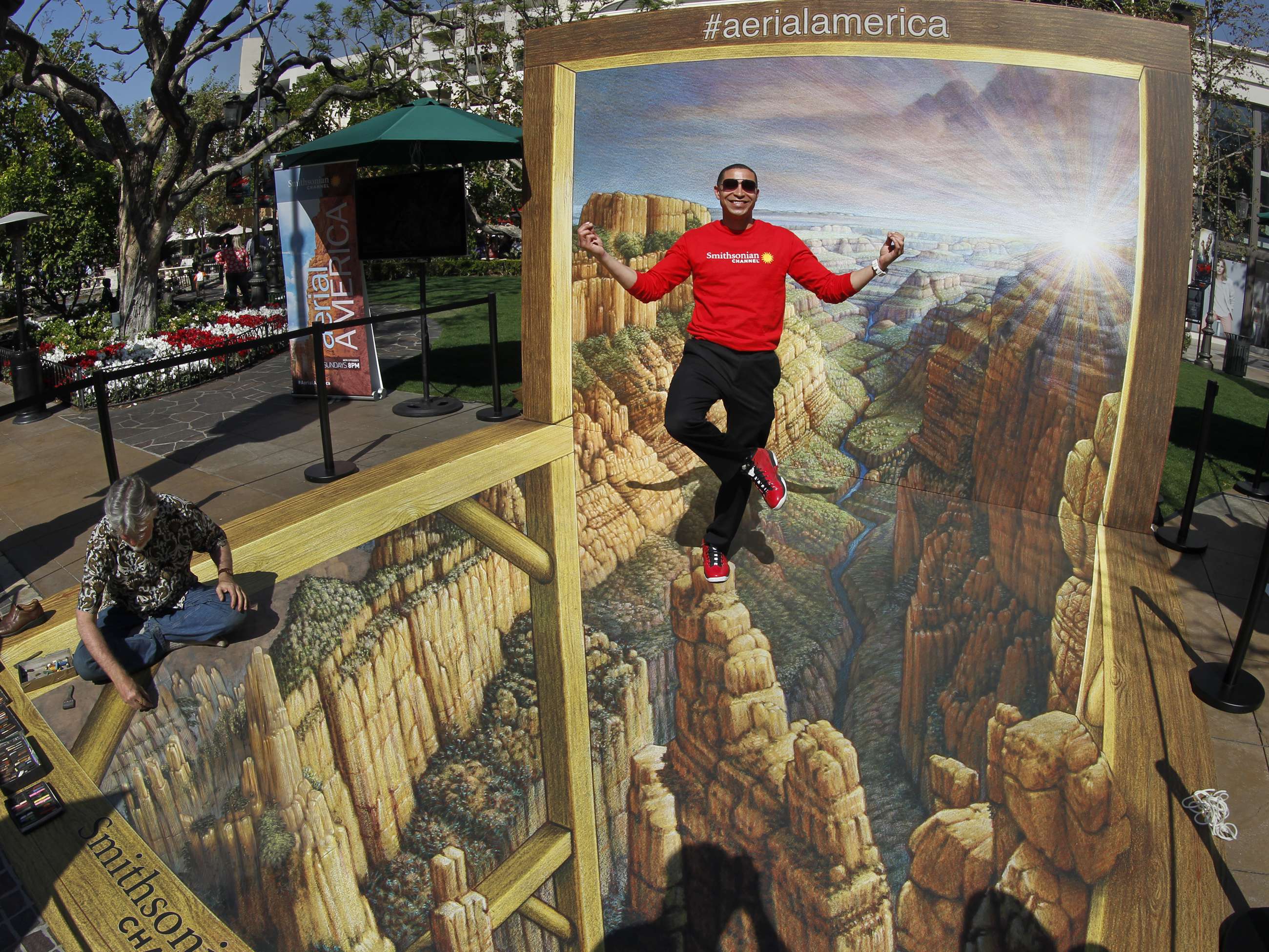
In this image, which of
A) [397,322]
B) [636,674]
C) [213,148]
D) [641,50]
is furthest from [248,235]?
[636,674]

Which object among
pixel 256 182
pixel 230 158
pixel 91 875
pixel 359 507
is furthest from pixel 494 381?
pixel 256 182

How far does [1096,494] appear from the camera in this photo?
16.6ft

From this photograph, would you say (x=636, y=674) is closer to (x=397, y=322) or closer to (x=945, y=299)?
(x=945, y=299)

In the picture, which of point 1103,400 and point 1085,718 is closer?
point 1085,718

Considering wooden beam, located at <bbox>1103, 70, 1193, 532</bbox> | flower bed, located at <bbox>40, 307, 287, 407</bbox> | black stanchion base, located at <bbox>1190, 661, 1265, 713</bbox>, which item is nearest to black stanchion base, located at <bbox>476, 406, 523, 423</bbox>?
flower bed, located at <bbox>40, 307, 287, 407</bbox>

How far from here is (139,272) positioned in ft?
39.8

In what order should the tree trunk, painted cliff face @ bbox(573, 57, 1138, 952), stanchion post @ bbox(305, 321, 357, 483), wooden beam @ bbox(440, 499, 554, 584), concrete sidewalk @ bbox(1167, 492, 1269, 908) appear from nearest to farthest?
concrete sidewalk @ bbox(1167, 492, 1269, 908) → painted cliff face @ bbox(573, 57, 1138, 952) → wooden beam @ bbox(440, 499, 554, 584) → stanchion post @ bbox(305, 321, 357, 483) → the tree trunk

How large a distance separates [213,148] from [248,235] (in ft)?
13.4

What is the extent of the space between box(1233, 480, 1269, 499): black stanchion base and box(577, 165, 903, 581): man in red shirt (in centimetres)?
426

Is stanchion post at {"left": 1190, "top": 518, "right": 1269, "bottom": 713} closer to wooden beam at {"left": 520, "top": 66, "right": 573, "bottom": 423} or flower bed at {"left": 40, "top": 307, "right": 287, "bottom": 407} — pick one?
wooden beam at {"left": 520, "top": 66, "right": 573, "bottom": 423}

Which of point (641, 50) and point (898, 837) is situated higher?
point (641, 50)

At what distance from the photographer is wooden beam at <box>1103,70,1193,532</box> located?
4.84 metres

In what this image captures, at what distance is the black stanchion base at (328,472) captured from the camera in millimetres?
5738

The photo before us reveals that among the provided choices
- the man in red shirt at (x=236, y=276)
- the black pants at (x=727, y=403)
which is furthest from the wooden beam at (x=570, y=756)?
the man in red shirt at (x=236, y=276)
